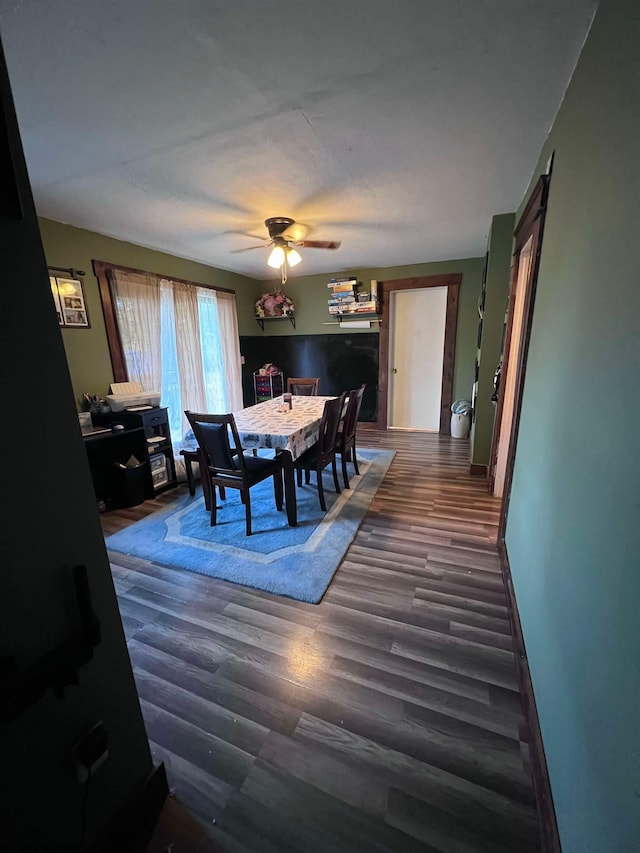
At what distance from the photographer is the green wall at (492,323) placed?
286 centimetres

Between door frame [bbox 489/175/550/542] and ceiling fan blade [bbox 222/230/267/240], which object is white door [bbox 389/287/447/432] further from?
ceiling fan blade [bbox 222/230/267/240]

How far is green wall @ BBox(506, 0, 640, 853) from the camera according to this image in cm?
66

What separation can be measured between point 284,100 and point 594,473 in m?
1.83

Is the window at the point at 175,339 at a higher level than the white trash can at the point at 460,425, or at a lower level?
higher

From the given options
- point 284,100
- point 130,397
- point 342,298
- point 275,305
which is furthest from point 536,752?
point 275,305

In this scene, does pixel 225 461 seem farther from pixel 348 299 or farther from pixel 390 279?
pixel 390 279

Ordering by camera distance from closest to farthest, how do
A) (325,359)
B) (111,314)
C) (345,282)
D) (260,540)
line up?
(260,540) < (111,314) < (345,282) < (325,359)

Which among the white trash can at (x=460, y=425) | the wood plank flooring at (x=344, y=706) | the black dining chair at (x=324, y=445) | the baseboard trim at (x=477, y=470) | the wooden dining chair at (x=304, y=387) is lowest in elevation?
the wood plank flooring at (x=344, y=706)

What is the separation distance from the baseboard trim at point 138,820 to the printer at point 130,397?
8.79ft

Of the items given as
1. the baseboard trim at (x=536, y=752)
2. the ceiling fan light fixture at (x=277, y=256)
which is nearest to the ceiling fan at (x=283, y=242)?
the ceiling fan light fixture at (x=277, y=256)

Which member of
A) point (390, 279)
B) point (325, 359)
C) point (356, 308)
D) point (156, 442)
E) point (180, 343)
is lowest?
point (156, 442)

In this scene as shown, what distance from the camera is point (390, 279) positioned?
186 inches

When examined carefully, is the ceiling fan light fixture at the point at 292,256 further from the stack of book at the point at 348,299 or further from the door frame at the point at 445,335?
the door frame at the point at 445,335

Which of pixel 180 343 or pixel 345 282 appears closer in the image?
pixel 180 343
